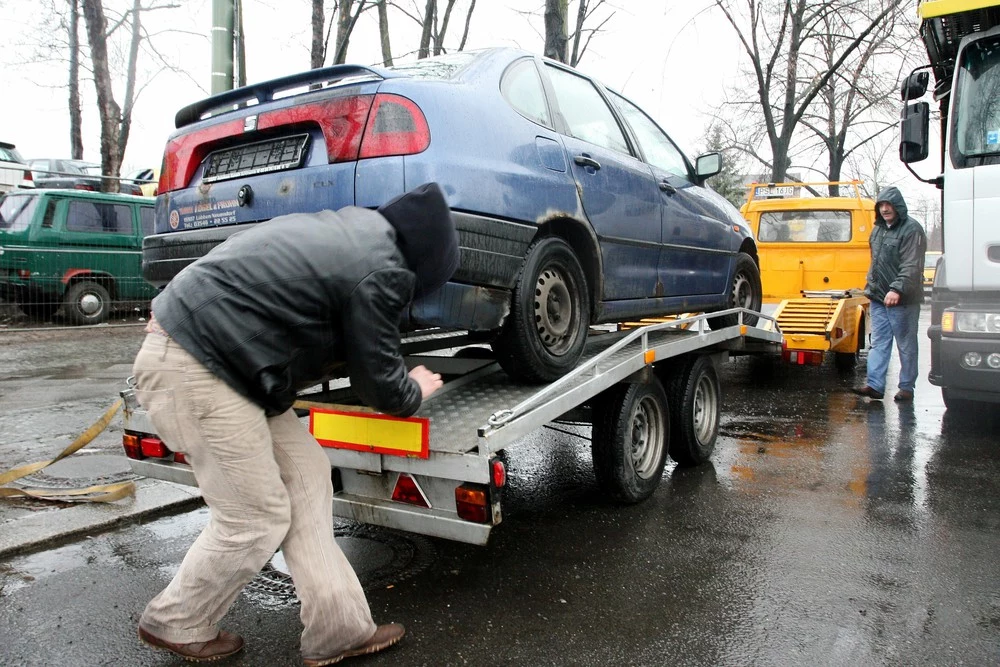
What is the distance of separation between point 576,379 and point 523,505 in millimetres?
1192

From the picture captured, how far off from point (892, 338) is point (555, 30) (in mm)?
6023

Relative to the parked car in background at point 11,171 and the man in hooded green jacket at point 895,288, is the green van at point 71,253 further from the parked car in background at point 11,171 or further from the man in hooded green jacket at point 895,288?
the man in hooded green jacket at point 895,288

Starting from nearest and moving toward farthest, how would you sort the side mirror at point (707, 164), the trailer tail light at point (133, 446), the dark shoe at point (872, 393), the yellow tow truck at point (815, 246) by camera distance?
the trailer tail light at point (133, 446) < the side mirror at point (707, 164) < the dark shoe at point (872, 393) < the yellow tow truck at point (815, 246)

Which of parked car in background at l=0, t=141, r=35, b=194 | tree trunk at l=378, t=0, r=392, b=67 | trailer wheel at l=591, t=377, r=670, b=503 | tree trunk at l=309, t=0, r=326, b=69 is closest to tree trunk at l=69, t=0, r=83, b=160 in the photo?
parked car in background at l=0, t=141, r=35, b=194

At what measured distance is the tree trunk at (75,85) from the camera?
737 inches

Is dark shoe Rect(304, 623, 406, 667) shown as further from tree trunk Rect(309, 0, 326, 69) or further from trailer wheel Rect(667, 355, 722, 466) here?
tree trunk Rect(309, 0, 326, 69)

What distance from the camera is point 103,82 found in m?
15.9

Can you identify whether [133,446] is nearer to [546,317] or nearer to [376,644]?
[376,644]

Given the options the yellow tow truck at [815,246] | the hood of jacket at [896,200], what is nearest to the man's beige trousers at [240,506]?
the hood of jacket at [896,200]

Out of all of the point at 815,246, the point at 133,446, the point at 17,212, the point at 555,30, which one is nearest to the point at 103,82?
the point at 17,212

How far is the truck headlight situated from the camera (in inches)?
223

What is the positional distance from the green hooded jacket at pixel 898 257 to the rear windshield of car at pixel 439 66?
550 centimetres

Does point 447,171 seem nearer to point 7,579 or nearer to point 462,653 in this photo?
point 462,653

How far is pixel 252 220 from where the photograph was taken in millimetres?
3400
